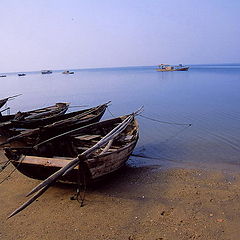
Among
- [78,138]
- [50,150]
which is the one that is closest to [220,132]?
[78,138]

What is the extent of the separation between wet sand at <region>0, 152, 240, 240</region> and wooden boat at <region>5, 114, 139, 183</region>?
2.00 ft

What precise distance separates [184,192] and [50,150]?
Result: 4196 mm

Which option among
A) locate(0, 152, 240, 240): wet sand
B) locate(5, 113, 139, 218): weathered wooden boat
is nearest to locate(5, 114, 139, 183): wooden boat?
locate(5, 113, 139, 218): weathered wooden boat

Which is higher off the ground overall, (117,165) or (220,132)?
(117,165)

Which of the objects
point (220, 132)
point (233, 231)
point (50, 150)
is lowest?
point (220, 132)

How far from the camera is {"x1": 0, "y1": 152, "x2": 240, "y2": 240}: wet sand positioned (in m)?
4.70

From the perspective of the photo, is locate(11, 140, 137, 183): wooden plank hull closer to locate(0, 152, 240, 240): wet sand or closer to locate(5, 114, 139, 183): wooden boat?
locate(5, 114, 139, 183): wooden boat

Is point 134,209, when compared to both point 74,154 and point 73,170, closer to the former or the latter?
point 73,170

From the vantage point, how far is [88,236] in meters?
4.63

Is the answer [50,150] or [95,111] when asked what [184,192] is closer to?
[50,150]

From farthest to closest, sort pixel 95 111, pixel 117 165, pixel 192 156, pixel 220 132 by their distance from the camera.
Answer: pixel 95 111, pixel 220 132, pixel 192 156, pixel 117 165

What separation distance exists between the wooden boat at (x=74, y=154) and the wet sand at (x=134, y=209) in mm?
610

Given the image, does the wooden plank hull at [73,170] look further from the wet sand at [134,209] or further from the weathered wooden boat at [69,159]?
Result: the wet sand at [134,209]

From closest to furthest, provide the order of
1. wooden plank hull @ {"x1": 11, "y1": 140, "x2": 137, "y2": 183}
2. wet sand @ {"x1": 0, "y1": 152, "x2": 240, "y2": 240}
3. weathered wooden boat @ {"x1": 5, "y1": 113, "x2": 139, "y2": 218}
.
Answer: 1. wet sand @ {"x1": 0, "y1": 152, "x2": 240, "y2": 240}
2. weathered wooden boat @ {"x1": 5, "y1": 113, "x2": 139, "y2": 218}
3. wooden plank hull @ {"x1": 11, "y1": 140, "x2": 137, "y2": 183}
